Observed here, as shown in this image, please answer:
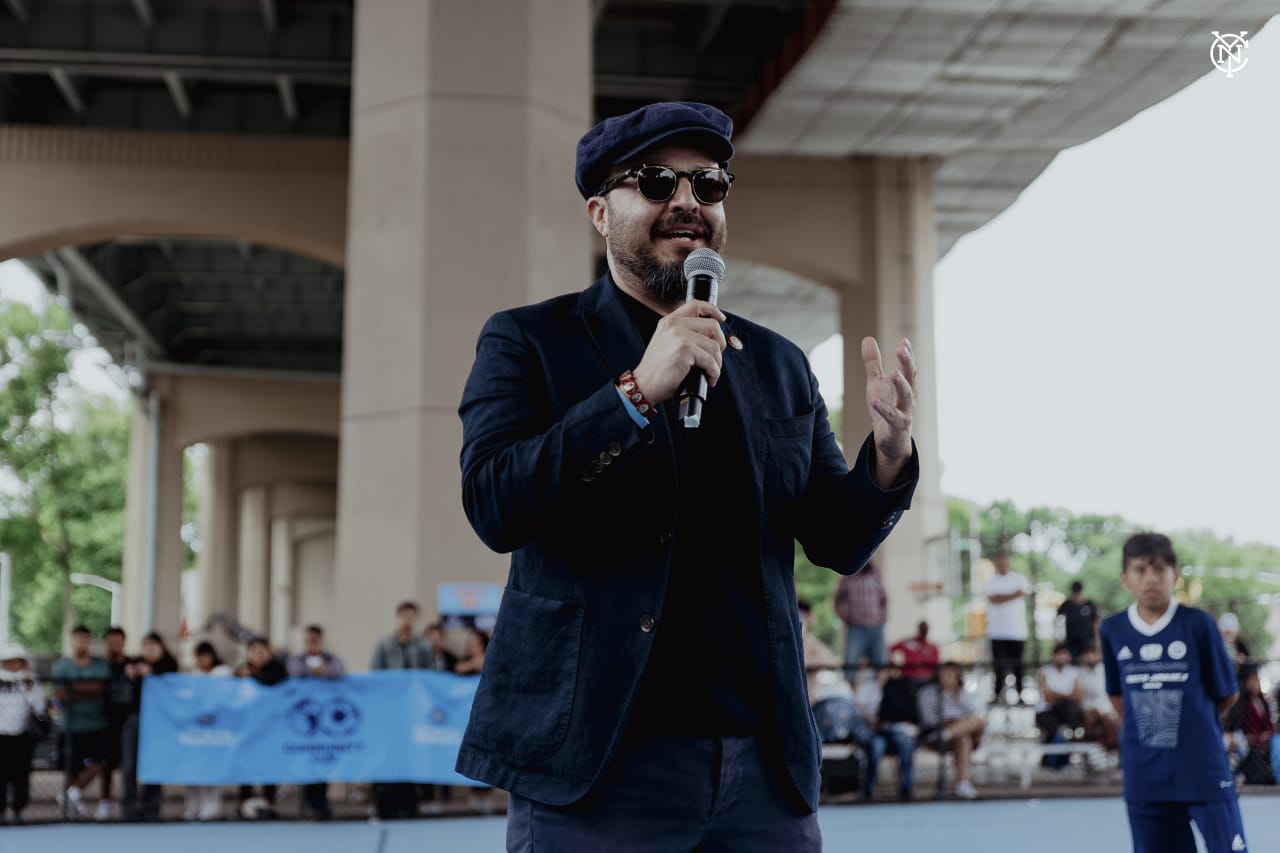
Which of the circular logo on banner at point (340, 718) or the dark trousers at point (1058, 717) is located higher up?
the circular logo on banner at point (340, 718)

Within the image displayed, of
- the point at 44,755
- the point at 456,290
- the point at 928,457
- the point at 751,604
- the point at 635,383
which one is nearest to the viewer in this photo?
the point at 635,383

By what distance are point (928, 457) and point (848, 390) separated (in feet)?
6.58

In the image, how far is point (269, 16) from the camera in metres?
22.9

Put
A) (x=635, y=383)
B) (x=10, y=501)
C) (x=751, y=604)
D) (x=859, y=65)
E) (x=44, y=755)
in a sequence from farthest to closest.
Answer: (x=10, y=501) → (x=859, y=65) → (x=44, y=755) → (x=751, y=604) → (x=635, y=383)

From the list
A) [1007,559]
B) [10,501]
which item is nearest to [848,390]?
[1007,559]

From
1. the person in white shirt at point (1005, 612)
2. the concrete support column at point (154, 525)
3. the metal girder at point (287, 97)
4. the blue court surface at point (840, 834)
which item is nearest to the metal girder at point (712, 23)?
the metal girder at point (287, 97)

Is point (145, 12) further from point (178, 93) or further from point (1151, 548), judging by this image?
point (1151, 548)

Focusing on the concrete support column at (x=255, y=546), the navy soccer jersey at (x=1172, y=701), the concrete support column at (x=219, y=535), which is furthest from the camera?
the concrete support column at (x=255, y=546)

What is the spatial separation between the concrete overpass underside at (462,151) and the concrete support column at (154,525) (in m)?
0.56

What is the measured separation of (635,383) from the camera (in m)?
2.35

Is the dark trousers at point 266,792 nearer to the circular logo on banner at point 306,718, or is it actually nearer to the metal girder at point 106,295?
the circular logo on banner at point 306,718

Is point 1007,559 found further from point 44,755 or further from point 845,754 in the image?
point 44,755

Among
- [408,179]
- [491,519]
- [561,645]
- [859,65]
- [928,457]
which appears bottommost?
[561,645]

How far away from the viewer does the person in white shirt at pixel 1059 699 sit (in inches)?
656
